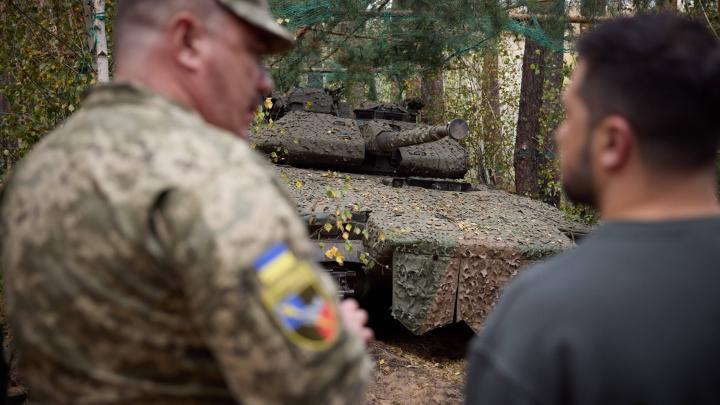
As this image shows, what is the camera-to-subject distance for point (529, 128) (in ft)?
40.9

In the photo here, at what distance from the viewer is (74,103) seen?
205 inches

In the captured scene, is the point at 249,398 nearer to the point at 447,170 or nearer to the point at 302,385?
the point at 302,385

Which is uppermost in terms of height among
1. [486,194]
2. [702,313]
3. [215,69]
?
[215,69]

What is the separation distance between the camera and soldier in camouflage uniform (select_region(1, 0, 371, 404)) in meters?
1.22

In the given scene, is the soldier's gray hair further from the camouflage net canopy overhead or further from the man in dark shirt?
the camouflage net canopy overhead

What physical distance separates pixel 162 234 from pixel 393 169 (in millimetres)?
6437

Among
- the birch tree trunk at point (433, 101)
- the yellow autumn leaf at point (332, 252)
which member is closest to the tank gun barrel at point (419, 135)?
the yellow autumn leaf at point (332, 252)

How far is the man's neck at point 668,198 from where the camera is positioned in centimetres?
129

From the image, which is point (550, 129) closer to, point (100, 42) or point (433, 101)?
point (433, 101)

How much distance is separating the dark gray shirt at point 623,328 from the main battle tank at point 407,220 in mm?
3349

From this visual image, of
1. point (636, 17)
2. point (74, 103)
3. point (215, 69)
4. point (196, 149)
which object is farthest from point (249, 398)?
point (74, 103)

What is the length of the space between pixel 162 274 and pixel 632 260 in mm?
741

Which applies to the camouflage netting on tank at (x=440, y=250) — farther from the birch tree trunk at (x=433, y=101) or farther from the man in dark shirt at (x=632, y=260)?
the birch tree trunk at (x=433, y=101)

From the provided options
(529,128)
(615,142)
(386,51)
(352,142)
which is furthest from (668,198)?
(529,128)
